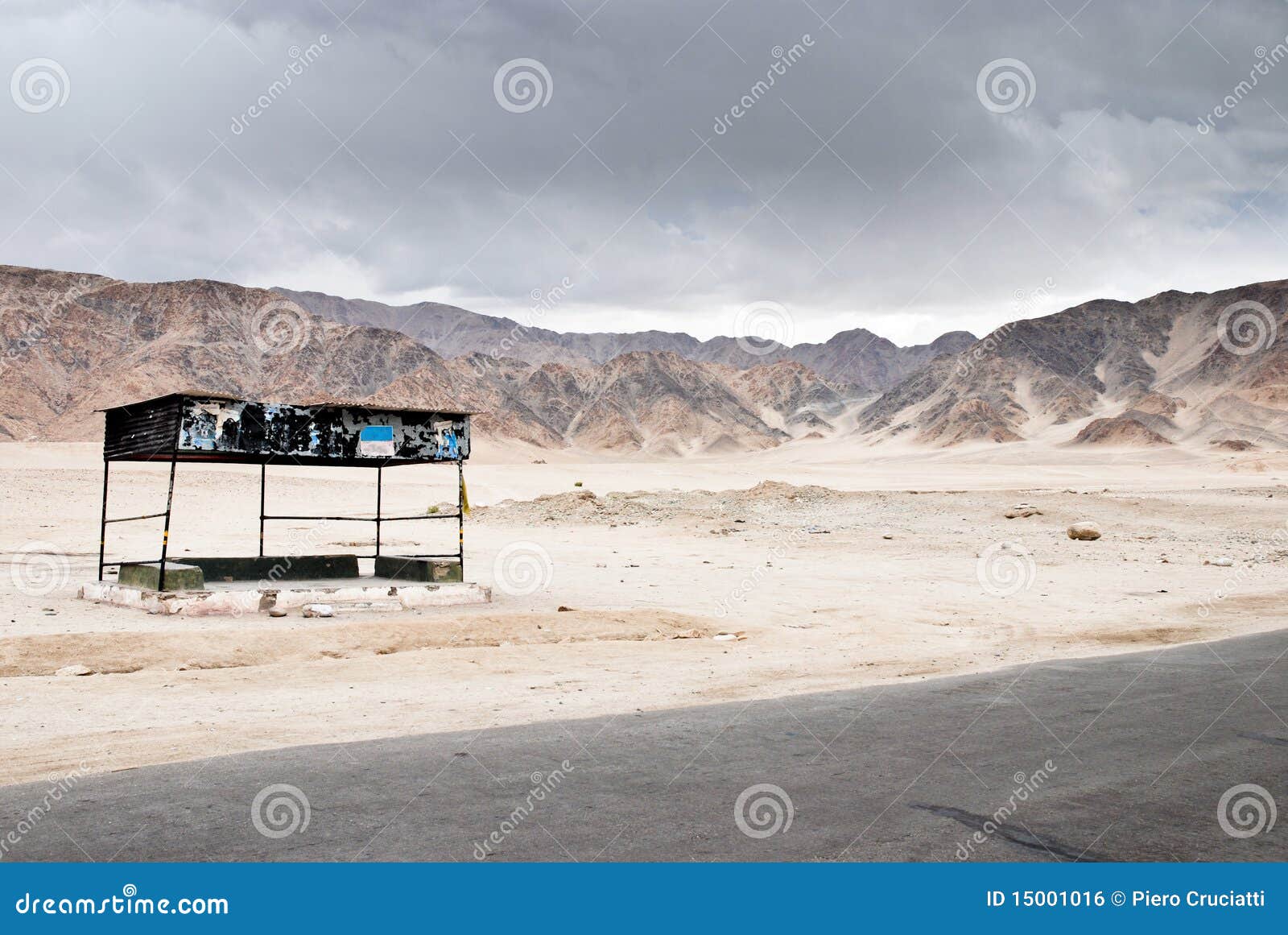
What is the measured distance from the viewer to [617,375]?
196 metres

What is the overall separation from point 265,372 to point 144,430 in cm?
13492

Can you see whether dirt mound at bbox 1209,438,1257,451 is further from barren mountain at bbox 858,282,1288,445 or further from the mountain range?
barren mountain at bbox 858,282,1288,445

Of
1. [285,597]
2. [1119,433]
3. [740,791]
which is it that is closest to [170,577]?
[285,597]

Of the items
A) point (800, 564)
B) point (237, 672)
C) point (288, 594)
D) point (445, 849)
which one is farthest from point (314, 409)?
point (445, 849)

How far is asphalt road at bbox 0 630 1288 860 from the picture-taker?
5113 millimetres

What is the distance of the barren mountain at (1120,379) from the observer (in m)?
140

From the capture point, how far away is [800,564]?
83.0 ft

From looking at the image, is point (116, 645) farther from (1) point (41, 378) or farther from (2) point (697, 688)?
(1) point (41, 378)

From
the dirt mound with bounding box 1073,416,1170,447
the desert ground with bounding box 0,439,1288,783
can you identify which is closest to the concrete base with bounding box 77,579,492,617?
the desert ground with bounding box 0,439,1288,783

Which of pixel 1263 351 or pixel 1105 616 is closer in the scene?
pixel 1105 616

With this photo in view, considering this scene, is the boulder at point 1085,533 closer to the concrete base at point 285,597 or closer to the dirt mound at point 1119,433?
the concrete base at point 285,597

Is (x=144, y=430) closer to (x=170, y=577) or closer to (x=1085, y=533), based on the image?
(x=170, y=577)

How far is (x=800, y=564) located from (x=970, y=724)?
681 inches

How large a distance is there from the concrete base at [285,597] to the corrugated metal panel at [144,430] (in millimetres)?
2173
